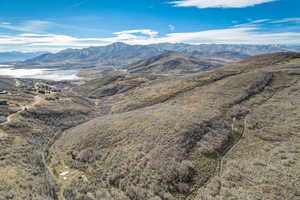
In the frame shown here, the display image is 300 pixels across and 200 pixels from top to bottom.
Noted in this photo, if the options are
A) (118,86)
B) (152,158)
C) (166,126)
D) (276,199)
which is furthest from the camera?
(118,86)

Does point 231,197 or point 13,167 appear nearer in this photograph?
point 231,197

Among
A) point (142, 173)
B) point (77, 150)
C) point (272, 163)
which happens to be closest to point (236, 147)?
point (272, 163)

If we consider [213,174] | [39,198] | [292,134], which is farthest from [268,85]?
[39,198]

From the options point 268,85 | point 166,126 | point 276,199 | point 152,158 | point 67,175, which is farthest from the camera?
point 268,85

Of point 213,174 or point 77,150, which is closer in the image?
point 213,174

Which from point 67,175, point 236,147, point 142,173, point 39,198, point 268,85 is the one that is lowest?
point 67,175

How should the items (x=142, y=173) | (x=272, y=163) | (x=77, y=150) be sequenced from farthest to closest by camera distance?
(x=77, y=150)
(x=142, y=173)
(x=272, y=163)

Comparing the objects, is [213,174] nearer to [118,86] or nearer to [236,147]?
[236,147]

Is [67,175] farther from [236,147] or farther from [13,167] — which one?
[236,147]

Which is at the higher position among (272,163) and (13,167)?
(272,163)
